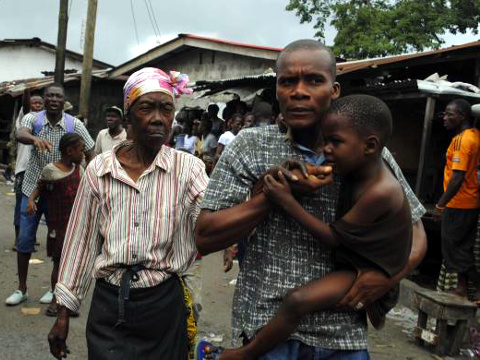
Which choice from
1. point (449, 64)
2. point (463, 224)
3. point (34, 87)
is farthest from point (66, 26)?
point (463, 224)

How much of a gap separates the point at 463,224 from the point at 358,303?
484cm

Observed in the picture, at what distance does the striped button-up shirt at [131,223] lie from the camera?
2562 mm

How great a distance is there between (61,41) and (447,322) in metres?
12.4

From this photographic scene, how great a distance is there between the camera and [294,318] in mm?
1906

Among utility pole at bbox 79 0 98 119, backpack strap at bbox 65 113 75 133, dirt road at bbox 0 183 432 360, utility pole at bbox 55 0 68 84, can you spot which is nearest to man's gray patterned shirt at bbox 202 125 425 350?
dirt road at bbox 0 183 432 360

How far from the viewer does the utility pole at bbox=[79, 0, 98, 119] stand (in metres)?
13.8

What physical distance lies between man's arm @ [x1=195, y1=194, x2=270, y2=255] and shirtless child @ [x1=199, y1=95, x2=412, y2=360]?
6 cm

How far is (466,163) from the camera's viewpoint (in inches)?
244

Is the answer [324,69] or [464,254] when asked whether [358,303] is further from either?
[464,254]

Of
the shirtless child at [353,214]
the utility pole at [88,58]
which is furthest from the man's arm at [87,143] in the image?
the utility pole at [88,58]

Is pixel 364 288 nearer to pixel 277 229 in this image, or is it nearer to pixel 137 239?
pixel 277 229

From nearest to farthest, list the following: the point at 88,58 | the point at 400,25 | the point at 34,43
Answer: the point at 88,58
the point at 400,25
the point at 34,43

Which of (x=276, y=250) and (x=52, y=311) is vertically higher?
(x=276, y=250)

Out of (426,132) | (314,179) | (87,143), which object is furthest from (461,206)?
(314,179)
